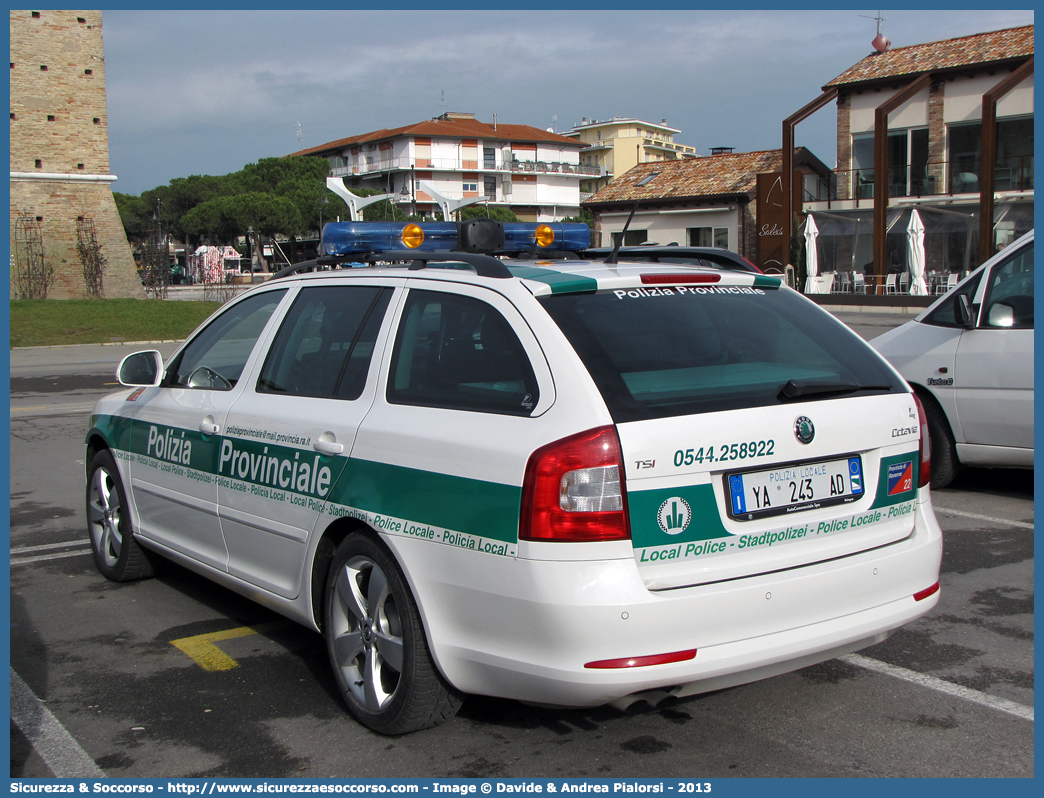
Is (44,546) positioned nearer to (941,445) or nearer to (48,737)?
(48,737)

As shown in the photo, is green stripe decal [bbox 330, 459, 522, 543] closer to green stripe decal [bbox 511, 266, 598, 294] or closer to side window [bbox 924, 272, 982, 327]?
green stripe decal [bbox 511, 266, 598, 294]

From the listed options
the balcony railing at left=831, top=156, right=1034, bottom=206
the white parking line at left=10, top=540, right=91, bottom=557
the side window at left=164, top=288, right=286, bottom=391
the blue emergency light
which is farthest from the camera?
the balcony railing at left=831, top=156, right=1034, bottom=206

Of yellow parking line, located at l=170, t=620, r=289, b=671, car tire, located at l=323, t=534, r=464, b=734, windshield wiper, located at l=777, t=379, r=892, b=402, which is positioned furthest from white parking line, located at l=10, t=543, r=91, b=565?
windshield wiper, located at l=777, t=379, r=892, b=402

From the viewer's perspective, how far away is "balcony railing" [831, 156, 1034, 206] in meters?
34.7

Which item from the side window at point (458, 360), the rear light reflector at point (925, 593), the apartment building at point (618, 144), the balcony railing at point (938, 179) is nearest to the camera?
the side window at point (458, 360)

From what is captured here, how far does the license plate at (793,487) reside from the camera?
10.2ft

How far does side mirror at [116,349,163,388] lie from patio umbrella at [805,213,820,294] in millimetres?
34436

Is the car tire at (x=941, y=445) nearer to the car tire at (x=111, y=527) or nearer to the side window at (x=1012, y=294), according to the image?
the side window at (x=1012, y=294)

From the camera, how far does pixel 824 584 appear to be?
3184 mm

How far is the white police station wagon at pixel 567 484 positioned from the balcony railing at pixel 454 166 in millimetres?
99135

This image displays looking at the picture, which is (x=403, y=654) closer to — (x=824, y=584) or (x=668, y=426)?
(x=668, y=426)

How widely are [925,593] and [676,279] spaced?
142 centimetres

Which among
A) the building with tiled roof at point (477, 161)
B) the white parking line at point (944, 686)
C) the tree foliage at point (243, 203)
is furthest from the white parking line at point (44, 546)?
the building with tiled roof at point (477, 161)

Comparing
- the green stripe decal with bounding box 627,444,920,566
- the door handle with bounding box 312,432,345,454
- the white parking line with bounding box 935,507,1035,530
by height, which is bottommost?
the white parking line with bounding box 935,507,1035,530
